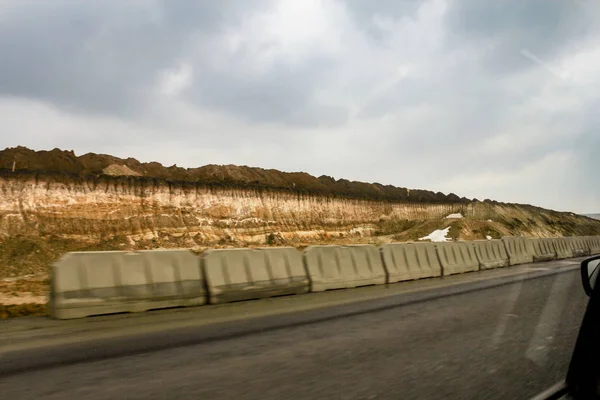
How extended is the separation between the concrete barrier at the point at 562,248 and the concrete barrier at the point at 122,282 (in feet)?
77.3

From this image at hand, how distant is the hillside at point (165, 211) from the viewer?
1339 inches

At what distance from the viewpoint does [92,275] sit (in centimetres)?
774

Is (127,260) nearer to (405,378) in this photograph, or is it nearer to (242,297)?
(242,297)

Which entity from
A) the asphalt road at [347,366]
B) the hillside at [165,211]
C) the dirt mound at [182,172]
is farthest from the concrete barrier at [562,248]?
the dirt mound at [182,172]

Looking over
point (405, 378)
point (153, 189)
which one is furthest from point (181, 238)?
point (405, 378)

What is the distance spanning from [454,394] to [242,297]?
6.24 metres

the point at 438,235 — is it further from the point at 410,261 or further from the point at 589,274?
the point at 589,274

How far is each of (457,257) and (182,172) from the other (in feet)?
138

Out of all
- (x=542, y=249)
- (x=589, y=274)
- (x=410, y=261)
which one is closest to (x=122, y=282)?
(x=589, y=274)

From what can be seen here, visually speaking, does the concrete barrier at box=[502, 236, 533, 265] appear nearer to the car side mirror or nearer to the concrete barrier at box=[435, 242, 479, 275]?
the concrete barrier at box=[435, 242, 479, 275]

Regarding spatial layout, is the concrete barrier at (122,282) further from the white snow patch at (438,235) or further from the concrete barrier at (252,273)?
the white snow patch at (438,235)

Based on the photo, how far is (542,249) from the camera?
24.5m

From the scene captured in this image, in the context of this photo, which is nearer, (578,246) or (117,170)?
(578,246)

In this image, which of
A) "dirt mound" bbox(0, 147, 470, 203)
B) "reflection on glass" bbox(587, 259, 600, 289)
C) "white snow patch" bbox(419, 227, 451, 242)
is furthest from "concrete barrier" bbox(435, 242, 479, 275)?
"dirt mound" bbox(0, 147, 470, 203)
